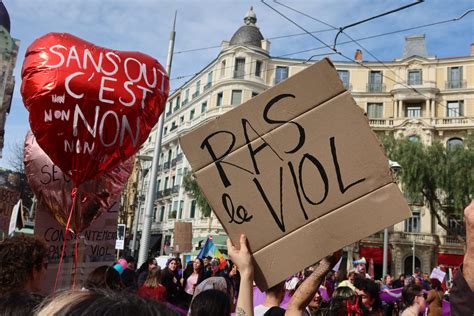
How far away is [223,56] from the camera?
134 feet

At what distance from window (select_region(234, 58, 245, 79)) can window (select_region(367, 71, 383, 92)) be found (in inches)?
435

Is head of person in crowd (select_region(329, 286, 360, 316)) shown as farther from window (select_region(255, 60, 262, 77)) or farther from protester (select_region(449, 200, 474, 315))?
window (select_region(255, 60, 262, 77))

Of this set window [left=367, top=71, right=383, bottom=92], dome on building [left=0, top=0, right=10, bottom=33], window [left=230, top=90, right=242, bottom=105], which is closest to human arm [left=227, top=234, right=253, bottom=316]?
dome on building [left=0, top=0, right=10, bottom=33]

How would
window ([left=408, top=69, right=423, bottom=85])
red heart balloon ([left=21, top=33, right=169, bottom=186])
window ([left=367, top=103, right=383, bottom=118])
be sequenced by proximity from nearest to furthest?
→ red heart balloon ([left=21, top=33, right=169, bottom=186]) < window ([left=408, top=69, right=423, bottom=85]) < window ([left=367, top=103, right=383, bottom=118])

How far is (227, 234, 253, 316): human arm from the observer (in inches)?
88.7

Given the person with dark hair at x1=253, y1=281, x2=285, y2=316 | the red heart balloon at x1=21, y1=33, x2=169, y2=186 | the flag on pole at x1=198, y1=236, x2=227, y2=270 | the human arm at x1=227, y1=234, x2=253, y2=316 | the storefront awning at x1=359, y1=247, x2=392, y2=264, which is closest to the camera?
the human arm at x1=227, y1=234, x2=253, y2=316

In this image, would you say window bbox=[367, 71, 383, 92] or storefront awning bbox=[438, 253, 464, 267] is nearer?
storefront awning bbox=[438, 253, 464, 267]

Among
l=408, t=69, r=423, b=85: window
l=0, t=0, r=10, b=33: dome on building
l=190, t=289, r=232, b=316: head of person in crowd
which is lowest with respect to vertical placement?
l=190, t=289, r=232, b=316: head of person in crowd

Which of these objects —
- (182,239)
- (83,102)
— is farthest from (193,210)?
(83,102)

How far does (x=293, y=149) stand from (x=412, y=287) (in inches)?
148

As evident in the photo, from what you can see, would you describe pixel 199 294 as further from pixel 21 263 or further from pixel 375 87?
pixel 375 87

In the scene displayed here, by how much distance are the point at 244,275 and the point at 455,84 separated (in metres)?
40.8

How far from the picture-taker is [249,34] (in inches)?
1656

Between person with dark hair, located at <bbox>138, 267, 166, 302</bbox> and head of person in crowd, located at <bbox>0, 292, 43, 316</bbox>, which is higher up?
A: head of person in crowd, located at <bbox>0, 292, 43, 316</bbox>
